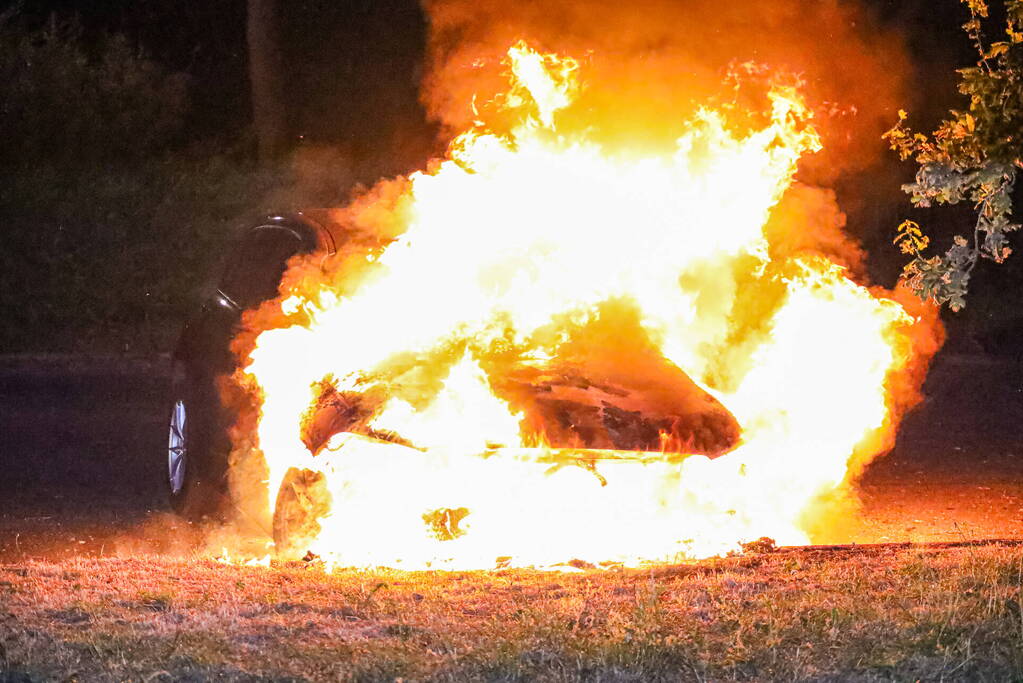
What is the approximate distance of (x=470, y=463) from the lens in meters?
7.94

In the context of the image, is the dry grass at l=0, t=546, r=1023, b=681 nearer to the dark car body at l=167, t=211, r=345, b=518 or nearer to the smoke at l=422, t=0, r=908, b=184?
the dark car body at l=167, t=211, r=345, b=518

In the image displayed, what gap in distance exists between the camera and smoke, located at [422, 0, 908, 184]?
9.45 metres

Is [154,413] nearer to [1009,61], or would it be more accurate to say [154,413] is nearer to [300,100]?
[1009,61]

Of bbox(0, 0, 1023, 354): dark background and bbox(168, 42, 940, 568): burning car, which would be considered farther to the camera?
bbox(0, 0, 1023, 354): dark background

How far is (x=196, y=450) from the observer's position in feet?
29.6

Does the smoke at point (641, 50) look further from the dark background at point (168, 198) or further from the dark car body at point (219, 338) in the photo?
the dark background at point (168, 198)

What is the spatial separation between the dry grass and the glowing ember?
775 mm

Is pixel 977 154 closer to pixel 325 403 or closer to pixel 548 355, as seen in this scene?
pixel 548 355

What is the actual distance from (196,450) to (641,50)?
14.5ft

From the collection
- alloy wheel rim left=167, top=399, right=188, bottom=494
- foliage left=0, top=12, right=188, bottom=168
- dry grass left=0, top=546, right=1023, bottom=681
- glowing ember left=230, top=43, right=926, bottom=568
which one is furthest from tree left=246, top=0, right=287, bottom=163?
dry grass left=0, top=546, right=1023, bottom=681

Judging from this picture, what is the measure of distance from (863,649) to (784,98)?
4.36 metres

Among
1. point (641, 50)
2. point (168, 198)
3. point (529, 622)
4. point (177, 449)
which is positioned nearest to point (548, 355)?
point (529, 622)

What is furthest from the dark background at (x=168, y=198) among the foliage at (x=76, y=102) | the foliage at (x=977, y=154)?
the foliage at (x=977, y=154)

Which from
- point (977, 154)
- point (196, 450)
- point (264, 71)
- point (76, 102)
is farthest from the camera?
point (264, 71)
